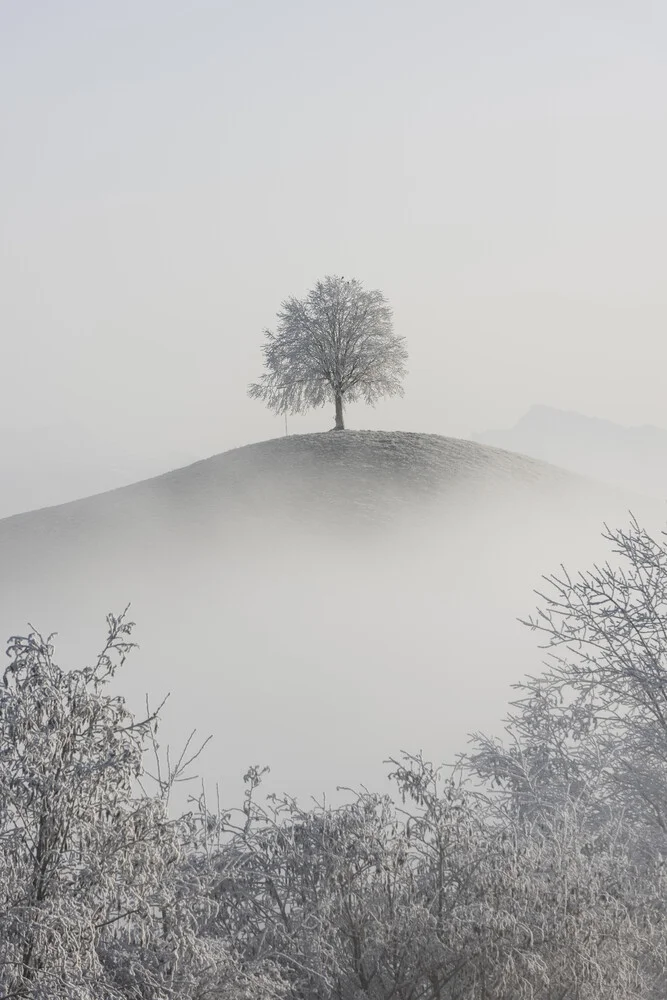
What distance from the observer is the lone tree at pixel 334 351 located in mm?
62062

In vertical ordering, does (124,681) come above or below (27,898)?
above

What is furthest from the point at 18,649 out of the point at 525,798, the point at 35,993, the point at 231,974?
the point at 525,798

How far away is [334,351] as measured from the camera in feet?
203

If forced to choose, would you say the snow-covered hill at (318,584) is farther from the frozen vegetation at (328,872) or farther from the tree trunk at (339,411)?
the frozen vegetation at (328,872)

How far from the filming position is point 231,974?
7199 mm

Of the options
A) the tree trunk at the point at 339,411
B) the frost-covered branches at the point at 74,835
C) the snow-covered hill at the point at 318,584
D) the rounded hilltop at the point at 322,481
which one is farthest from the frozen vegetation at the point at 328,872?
the tree trunk at the point at 339,411

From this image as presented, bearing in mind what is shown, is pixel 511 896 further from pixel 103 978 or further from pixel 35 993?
pixel 35 993

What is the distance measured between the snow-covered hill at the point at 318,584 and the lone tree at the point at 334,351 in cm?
496

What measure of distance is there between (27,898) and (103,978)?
35.5 inches

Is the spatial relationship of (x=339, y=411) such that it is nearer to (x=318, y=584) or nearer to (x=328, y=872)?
(x=318, y=584)

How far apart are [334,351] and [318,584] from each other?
22.9 meters

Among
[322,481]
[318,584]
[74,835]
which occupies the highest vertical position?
[322,481]

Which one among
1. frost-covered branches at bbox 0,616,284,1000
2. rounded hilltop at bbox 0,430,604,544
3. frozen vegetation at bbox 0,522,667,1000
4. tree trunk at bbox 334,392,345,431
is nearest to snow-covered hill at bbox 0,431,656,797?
rounded hilltop at bbox 0,430,604,544

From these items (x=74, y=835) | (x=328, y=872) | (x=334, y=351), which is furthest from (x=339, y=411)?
(x=74, y=835)
